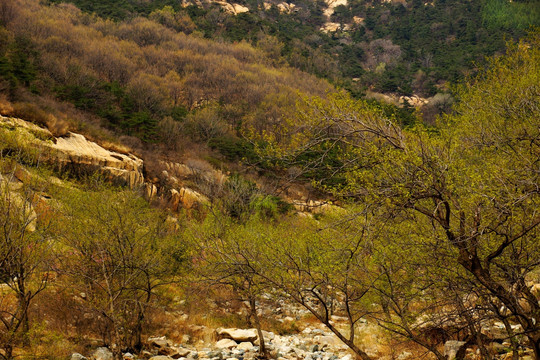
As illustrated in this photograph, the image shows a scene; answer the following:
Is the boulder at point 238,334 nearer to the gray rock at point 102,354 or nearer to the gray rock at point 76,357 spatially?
the gray rock at point 102,354

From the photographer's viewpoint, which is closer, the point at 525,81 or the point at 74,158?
the point at 525,81

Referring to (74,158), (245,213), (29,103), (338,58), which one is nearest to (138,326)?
(245,213)

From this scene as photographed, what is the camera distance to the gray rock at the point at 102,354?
8712mm

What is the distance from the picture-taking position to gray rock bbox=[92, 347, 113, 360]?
28.6 ft

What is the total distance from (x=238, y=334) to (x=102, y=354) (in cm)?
471

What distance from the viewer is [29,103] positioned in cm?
2134

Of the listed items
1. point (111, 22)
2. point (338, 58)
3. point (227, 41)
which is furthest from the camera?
point (338, 58)

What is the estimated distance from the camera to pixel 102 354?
29.0ft

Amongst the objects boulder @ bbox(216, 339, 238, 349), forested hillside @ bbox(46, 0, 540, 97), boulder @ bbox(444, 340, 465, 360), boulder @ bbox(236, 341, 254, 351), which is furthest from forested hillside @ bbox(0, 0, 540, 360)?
forested hillside @ bbox(46, 0, 540, 97)

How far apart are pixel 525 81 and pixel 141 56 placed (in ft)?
183

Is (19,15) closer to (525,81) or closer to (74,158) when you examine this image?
(74,158)

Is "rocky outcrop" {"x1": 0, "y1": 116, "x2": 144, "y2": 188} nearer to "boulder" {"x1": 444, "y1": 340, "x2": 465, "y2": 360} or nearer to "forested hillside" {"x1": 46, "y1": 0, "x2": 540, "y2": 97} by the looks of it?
"boulder" {"x1": 444, "y1": 340, "x2": 465, "y2": 360}

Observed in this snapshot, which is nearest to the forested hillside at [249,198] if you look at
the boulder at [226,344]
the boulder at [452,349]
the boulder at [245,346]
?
the boulder at [452,349]

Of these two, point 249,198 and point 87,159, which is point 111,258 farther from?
point 249,198
